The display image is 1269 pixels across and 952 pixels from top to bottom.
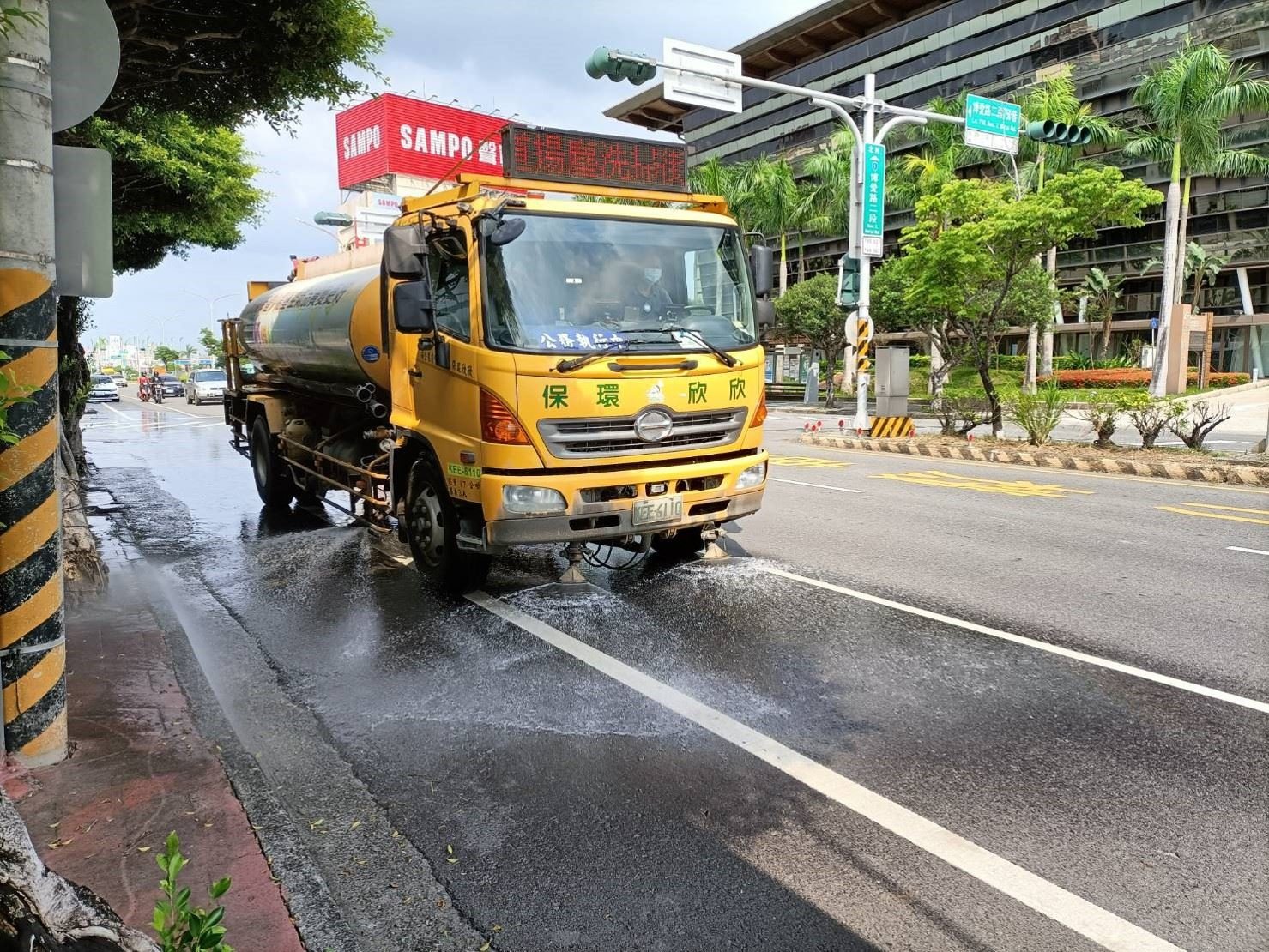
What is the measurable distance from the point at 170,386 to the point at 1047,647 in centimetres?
5889

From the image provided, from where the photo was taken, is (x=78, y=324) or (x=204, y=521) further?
(x=78, y=324)

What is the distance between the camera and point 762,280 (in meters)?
6.75

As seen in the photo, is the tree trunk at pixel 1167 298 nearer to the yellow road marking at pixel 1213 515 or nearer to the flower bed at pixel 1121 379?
the flower bed at pixel 1121 379

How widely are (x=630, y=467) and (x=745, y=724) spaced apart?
213 centimetres

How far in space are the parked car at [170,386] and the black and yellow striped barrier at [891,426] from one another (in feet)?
151

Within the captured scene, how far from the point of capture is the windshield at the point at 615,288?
18.7ft

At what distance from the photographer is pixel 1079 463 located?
14.6 m

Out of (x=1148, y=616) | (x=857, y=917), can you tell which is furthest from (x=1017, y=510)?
(x=857, y=917)

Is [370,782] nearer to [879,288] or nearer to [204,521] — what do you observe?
[204,521]

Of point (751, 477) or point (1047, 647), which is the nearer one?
point (1047, 647)

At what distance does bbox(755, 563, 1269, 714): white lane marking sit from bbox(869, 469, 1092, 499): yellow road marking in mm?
5905

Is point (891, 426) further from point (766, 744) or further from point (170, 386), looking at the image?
point (170, 386)

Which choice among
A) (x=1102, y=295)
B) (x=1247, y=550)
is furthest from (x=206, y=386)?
(x=1247, y=550)

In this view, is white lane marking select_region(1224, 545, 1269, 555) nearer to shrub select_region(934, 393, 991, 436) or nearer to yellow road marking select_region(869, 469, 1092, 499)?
yellow road marking select_region(869, 469, 1092, 499)
